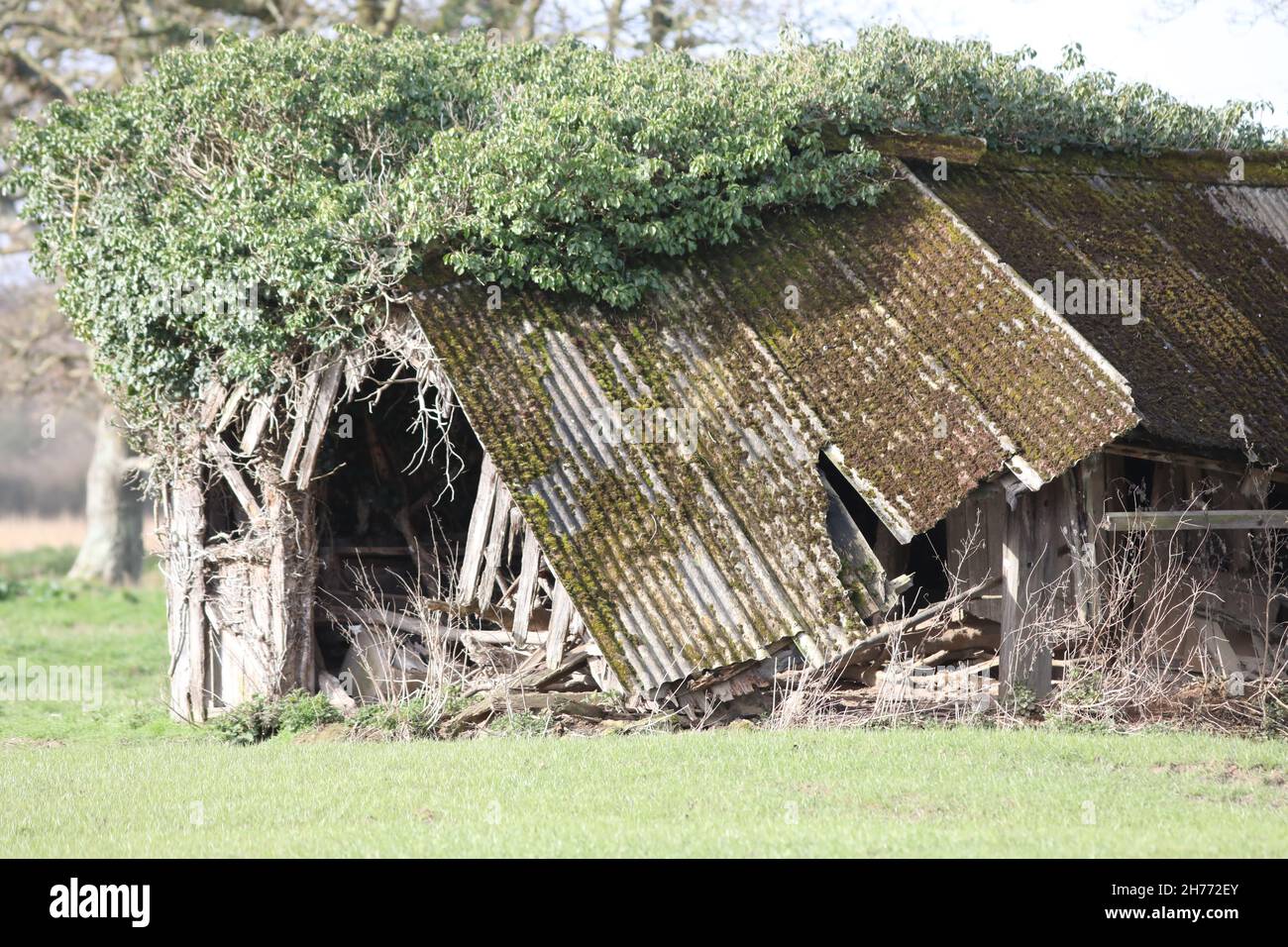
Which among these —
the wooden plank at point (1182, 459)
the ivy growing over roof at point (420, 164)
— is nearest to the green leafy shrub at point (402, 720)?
the ivy growing over roof at point (420, 164)

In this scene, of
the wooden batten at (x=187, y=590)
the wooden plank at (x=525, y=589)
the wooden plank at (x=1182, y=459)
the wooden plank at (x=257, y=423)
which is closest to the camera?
the wooden plank at (x=1182, y=459)

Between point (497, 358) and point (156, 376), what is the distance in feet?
13.6

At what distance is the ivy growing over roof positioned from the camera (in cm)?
1436

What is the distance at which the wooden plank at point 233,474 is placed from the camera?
617 inches

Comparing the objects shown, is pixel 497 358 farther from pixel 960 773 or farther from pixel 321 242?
pixel 960 773

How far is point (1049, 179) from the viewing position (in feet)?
58.3

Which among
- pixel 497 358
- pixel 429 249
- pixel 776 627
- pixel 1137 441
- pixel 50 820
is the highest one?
pixel 429 249

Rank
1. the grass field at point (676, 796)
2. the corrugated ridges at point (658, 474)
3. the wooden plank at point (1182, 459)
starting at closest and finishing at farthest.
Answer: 1. the grass field at point (676, 796)
2. the corrugated ridges at point (658, 474)
3. the wooden plank at point (1182, 459)

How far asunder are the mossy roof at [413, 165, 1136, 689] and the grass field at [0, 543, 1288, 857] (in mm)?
1434

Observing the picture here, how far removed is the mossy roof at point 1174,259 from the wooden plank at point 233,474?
340 inches

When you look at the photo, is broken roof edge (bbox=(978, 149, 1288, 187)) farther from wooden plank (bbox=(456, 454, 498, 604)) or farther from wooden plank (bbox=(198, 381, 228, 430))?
wooden plank (bbox=(198, 381, 228, 430))

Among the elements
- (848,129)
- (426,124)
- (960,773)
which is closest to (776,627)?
(960,773)

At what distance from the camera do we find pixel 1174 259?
16844 millimetres

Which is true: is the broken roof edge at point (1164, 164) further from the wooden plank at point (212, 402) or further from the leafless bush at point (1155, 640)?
the wooden plank at point (212, 402)
